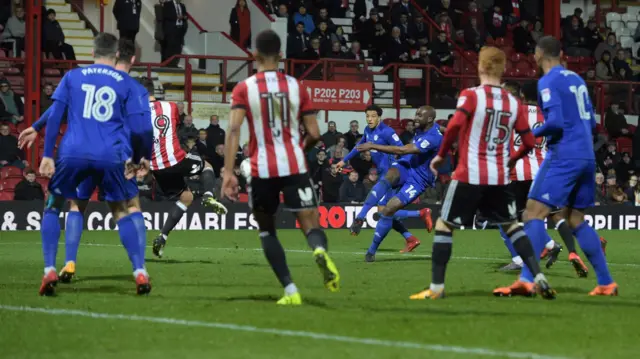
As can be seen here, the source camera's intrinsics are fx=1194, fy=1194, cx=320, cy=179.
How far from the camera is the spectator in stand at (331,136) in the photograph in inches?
1006

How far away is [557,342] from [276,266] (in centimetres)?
245

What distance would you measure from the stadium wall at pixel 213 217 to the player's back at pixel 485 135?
44.0 feet

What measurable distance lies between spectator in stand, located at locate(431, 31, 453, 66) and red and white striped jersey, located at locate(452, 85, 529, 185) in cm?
1986

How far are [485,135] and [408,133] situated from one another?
16.6 m

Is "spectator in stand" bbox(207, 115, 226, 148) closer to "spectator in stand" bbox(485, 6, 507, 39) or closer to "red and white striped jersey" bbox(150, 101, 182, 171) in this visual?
"red and white striped jersey" bbox(150, 101, 182, 171)

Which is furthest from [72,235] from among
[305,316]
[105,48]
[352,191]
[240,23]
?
[240,23]

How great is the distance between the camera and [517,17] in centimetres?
3347

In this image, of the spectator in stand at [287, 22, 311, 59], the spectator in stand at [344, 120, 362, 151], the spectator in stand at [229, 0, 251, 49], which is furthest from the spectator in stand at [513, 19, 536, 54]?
the spectator in stand at [344, 120, 362, 151]

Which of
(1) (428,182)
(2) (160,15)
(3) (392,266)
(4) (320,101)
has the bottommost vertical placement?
(3) (392,266)

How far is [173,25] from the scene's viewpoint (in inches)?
1069

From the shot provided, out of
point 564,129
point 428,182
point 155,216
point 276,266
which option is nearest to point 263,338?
point 276,266

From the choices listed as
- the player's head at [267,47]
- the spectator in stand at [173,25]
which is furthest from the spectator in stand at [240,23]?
the player's head at [267,47]

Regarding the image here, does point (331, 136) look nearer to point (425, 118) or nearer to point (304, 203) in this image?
point (425, 118)

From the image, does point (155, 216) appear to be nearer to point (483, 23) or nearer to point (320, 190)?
point (320, 190)
